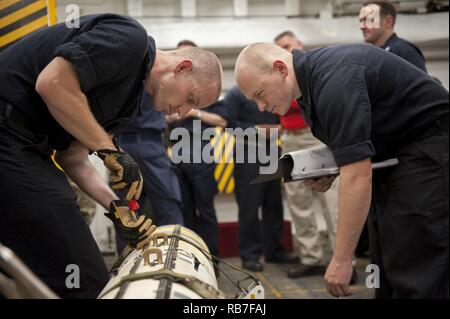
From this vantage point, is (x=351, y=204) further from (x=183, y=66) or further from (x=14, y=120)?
(x=14, y=120)

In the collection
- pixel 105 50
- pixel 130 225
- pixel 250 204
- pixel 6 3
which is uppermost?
pixel 6 3

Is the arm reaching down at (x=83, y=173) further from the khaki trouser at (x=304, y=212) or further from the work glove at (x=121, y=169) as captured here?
the khaki trouser at (x=304, y=212)

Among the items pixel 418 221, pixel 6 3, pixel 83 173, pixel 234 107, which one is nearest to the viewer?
pixel 418 221

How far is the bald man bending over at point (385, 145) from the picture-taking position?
1.58 m

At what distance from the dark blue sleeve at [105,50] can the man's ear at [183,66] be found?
254 mm

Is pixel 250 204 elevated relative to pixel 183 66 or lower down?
lower down

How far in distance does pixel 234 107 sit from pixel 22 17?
2136mm

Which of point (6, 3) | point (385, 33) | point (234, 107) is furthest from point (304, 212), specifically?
point (6, 3)

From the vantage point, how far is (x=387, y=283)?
79.1 inches

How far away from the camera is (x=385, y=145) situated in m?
1.79

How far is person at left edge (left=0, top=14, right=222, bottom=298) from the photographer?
5.21 feet

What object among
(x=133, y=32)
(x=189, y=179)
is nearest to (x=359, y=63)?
(x=133, y=32)

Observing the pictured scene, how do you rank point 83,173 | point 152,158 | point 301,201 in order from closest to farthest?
point 83,173 → point 152,158 → point 301,201
